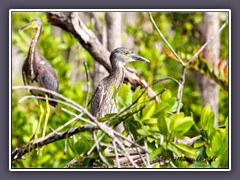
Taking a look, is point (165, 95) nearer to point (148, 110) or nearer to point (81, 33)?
Result: point (148, 110)

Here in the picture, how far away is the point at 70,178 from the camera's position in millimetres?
3506

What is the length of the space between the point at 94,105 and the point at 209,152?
1.81 ft

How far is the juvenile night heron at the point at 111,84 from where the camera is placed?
133 inches

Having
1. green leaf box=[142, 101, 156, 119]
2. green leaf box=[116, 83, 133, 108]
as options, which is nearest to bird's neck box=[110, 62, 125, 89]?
green leaf box=[116, 83, 133, 108]

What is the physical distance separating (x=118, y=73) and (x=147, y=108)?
1.20ft

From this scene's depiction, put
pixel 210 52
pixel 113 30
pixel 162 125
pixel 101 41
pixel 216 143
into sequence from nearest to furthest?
pixel 162 125 < pixel 216 143 < pixel 113 30 < pixel 101 41 < pixel 210 52

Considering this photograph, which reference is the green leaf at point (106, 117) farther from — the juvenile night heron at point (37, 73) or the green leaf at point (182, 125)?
the juvenile night heron at point (37, 73)

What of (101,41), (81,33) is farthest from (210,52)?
(81,33)

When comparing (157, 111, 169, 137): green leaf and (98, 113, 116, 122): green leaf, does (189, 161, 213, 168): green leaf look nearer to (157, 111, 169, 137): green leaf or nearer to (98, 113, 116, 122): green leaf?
(157, 111, 169, 137): green leaf

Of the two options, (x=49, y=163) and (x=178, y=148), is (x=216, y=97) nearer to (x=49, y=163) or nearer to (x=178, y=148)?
(x=49, y=163)

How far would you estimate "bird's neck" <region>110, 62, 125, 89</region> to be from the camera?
11.2ft

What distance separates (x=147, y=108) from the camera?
10.2ft

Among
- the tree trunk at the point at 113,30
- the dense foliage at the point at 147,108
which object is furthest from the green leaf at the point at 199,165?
the tree trunk at the point at 113,30
